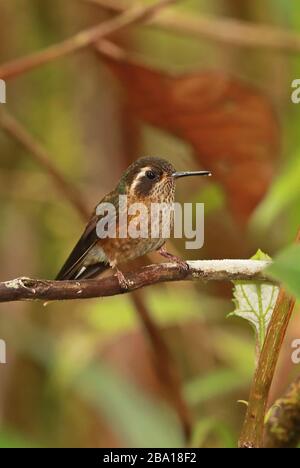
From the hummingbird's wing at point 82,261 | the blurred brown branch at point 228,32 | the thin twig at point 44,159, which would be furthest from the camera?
the blurred brown branch at point 228,32

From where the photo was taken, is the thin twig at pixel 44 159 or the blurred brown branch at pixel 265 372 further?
the thin twig at pixel 44 159

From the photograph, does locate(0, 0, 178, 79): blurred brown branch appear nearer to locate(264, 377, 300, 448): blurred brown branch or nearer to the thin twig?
the thin twig

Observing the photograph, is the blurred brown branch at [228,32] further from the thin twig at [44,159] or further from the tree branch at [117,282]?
the tree branch at [117,282]

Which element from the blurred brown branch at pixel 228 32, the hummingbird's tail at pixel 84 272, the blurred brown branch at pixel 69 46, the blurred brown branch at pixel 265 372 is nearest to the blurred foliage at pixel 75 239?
the blurred brown branch at pixel 228 32

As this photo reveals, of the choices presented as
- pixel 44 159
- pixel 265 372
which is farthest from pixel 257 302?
pixel 44 159

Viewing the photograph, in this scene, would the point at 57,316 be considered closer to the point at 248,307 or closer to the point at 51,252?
the point at 51,252

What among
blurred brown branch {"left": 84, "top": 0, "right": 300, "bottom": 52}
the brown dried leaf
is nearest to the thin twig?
the brown dried leaf
